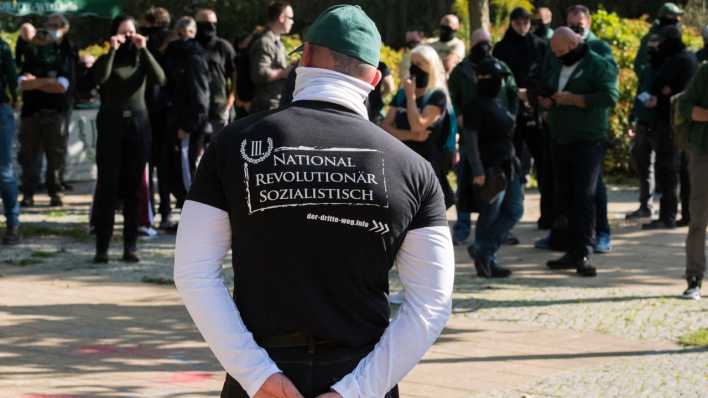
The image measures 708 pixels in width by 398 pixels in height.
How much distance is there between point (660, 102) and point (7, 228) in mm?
6494

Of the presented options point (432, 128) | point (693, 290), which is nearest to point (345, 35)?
point (432, 128)

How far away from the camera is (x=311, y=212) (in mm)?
3359

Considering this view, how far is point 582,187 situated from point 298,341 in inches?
297

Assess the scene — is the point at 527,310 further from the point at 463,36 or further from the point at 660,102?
the point at 463,36

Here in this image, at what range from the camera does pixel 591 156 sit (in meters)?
10.6

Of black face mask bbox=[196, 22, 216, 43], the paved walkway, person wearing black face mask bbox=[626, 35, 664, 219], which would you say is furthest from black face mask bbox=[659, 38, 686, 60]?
→ black face mask bbox=[196, 22, 216, 43]

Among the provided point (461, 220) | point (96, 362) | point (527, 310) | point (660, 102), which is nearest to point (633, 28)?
point (660, 102)

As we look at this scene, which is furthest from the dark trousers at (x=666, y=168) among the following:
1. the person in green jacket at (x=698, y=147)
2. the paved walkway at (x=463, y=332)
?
the person in green jacket at (x=698, y=147)

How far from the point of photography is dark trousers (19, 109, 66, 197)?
14.9 m

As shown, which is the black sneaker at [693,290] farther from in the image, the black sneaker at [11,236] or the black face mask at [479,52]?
the black sneaker at [11,236]

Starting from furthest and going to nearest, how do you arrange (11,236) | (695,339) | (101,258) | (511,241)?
(511,241) < (11,236) < (101,258) < (695,339)

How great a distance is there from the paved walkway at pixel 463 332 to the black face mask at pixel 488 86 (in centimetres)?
147

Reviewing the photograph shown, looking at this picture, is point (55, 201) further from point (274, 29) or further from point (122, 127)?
point (122, 127)

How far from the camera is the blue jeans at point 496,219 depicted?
10.4 m
